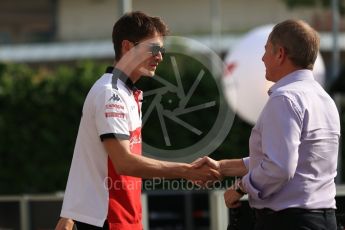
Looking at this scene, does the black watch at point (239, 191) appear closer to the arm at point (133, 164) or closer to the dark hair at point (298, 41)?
the arm at point (133, 164)

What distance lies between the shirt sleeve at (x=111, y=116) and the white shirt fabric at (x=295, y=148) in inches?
25.3

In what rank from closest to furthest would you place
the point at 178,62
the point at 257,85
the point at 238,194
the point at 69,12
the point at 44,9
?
the point at 238,194
the point at 257,85
the point at 178,62
the point at 69,12
the point at 44,9

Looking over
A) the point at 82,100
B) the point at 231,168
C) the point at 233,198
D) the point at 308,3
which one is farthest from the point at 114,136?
the point at 308,3

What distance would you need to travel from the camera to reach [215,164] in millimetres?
4879

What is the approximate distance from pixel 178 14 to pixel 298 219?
33923mm

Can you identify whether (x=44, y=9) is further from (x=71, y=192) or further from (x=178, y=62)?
(x=71, y=192)

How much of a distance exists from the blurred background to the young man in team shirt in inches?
20.3

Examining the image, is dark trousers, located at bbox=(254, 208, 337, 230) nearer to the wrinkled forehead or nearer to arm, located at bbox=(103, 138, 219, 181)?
arm, located at bbox=(103, 138, 219, 181)

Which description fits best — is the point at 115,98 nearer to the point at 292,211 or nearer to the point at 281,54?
the point at 281,54

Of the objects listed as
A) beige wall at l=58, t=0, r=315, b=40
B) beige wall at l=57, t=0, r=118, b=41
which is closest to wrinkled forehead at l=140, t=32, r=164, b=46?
beige wall at l=58, t=0, r=315, b=40

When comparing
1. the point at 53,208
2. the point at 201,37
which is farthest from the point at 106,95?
the point at 201,37

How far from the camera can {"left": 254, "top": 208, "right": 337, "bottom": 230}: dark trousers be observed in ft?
13.4

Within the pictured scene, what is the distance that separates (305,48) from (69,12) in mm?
35814

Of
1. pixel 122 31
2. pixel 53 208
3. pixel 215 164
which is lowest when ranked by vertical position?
pixel 53 208
